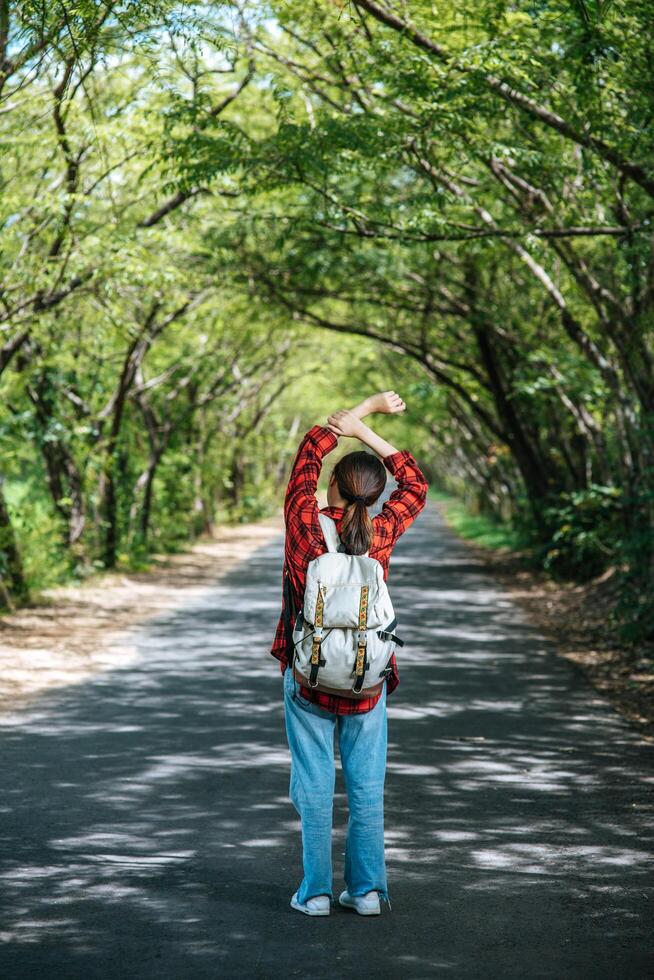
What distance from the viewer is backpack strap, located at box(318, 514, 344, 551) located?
14.6ft

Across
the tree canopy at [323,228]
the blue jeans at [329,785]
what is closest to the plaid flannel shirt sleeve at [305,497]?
the blue jeans at [329,785]

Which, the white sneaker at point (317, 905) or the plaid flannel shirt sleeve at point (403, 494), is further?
the plaid flannel shirt sleeve at point (403, 494)

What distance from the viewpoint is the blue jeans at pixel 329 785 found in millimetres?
4473

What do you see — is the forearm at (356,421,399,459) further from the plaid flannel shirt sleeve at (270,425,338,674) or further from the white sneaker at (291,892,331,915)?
the white sneaker at (291,892,331,915)

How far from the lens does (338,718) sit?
4.55m

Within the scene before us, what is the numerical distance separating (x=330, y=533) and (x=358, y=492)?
189 mm

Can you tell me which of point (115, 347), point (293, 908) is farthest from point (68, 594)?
point (293, 908)

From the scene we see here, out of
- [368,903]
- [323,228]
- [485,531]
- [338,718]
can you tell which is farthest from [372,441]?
[485,531]

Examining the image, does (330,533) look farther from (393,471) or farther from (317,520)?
(393,471)

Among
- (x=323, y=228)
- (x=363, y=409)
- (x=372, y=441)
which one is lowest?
(x=372, y=441)

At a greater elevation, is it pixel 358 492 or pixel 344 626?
pixel 358 492

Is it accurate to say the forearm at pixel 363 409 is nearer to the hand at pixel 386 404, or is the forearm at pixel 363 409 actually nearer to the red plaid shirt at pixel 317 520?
the hand at pixel 386 404

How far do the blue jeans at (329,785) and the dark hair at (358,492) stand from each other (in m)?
0.59

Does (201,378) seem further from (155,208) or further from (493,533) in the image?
(155,208)
